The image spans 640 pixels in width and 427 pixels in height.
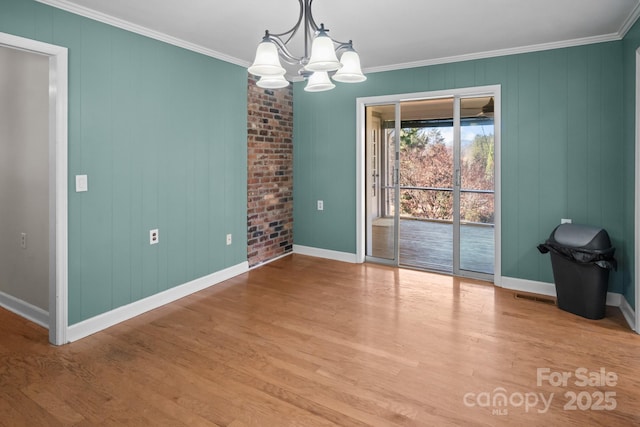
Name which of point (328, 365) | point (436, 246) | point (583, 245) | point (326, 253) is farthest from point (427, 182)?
point (328, 365)

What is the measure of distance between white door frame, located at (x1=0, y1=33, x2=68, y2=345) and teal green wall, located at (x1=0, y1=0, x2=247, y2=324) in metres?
0.06

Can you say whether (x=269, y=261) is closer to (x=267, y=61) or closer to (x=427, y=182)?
(x=427, y=182)

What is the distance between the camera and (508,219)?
13.3 ft

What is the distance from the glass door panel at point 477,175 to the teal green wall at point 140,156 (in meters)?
2.61

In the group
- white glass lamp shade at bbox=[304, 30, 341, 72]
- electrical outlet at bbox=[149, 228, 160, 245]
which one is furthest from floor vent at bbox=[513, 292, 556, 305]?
electrical outlet at bbox=[149, 228, 160, 245]

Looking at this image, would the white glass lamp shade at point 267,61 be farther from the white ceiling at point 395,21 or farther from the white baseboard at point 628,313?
the white baseboard at point 628,313

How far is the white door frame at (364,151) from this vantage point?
406cm

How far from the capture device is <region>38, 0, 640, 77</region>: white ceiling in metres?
2.82

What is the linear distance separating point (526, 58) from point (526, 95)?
366 mm

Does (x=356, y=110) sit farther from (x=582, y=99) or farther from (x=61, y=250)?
(x=61, y=250)

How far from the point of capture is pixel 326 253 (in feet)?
17.5

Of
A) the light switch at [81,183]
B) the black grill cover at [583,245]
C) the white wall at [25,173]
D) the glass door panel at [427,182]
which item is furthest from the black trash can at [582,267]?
the white wall at [25,173]

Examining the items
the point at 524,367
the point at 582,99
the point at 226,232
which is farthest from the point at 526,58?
the point at 226,232

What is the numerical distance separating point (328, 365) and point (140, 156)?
2.37 meters
